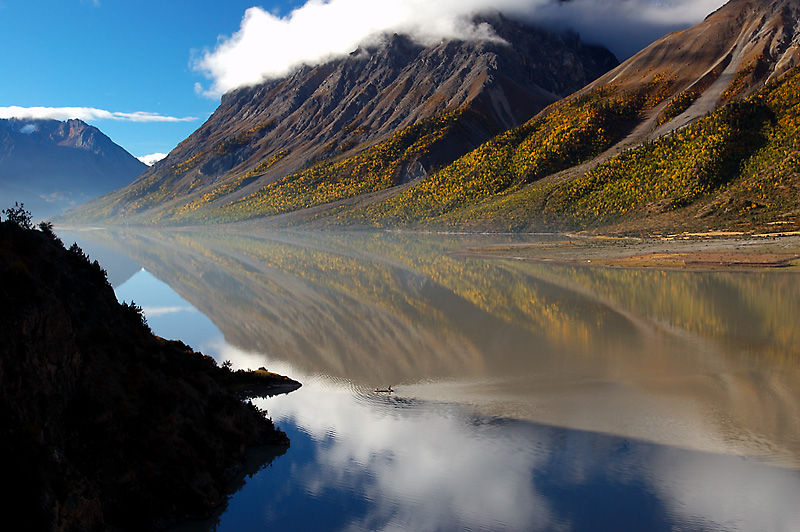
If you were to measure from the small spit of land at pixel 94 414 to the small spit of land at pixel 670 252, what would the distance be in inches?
2724

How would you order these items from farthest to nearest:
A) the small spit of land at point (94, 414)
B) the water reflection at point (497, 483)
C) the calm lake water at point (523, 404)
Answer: the calm lake water at point (523, 404), the water reflection at point (497, 483), the small spit of land at point (94, 414)

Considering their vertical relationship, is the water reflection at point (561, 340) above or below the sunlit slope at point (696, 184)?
below

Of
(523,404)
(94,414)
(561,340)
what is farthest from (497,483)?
(561,340)

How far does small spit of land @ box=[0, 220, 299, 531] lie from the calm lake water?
1.71m

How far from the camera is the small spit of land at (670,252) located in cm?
8000

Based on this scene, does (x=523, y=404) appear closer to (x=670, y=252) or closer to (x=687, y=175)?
(x=670, y=252)

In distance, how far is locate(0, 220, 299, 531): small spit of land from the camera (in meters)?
15.5

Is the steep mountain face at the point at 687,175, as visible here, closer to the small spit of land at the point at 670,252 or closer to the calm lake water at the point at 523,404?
the small spit of land at the point at 670,252

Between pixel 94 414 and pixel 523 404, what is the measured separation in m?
18.5

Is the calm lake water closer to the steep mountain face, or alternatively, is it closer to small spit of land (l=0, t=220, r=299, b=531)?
small spit of land (l=0, t=220, r=299, b=531)

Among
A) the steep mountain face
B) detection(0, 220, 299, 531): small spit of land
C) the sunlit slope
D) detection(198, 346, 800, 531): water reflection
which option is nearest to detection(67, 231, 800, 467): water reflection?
detection(198, 346, 800, 531): water reflection

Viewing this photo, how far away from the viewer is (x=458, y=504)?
20.8 metres

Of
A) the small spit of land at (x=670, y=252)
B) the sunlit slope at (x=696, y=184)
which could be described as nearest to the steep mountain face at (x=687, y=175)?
the sunlit slope at (x=696, y=184)

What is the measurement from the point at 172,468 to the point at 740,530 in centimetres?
1674
